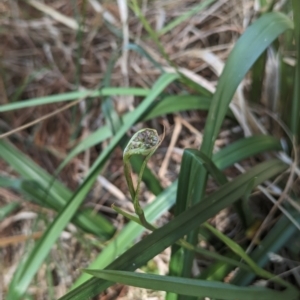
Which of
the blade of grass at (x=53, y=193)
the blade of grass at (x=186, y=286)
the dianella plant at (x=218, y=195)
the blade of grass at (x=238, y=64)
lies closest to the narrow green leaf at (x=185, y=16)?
the dianella plant at (x=218, y=195)

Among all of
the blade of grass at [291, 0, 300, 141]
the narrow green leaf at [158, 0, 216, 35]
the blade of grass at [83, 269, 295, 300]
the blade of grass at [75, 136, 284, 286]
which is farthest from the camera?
the narrow green leaf at [158, 0, 216, 35]

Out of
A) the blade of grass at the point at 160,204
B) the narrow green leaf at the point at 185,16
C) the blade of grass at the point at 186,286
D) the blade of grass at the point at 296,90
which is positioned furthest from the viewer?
the narrow green leaf at the point at 185,16

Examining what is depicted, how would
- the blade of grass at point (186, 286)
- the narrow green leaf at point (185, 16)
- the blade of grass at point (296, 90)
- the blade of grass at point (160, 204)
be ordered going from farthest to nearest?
1. the narrow green leaf at point (185, 16)
2. the blade of grass at point (160, 204)
3. the blade of grass at point (296, 90)
4. the blade of grass at point (186, 286)

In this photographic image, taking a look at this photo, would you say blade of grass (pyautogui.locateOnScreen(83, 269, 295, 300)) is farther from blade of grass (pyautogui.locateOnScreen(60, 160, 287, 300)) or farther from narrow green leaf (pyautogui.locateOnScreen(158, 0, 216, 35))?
narrow green leaf (pyautogui.locateOnScreen(158, 0, 216, 35))

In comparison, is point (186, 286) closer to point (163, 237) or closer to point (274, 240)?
point (163, 237)

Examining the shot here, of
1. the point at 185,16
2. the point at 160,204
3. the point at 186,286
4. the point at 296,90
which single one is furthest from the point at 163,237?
the point at 185,16

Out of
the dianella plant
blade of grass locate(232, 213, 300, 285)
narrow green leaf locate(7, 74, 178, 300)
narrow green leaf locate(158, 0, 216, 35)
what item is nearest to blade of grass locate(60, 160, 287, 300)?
the dianella plant

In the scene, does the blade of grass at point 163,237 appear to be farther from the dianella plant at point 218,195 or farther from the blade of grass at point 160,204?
the blade of grass at point 160,204

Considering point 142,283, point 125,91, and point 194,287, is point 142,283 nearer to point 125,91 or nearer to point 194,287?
point 194,287
